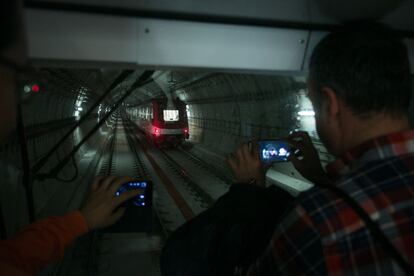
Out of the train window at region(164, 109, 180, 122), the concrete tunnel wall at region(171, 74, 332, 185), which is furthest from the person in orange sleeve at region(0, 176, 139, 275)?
the train window at region(164, 109, 180, 122)

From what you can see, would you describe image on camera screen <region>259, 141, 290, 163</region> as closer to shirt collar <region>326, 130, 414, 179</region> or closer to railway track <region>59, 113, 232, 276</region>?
shirt collar <region>326, 130, 414, 179</region>

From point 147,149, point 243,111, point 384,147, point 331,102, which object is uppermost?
point 331,102

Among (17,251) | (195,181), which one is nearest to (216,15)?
(17,251)

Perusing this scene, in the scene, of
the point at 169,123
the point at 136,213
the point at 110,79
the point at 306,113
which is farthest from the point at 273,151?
the point at 169,123

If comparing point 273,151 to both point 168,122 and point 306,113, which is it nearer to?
point 306,113

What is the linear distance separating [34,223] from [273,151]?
1.55 m

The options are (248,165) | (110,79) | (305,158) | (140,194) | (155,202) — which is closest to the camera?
(140,194)

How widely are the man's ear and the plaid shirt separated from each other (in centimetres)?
22

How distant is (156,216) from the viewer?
8.04 m

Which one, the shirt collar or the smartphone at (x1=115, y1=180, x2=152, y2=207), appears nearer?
the shirt collar

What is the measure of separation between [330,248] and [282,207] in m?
0.77

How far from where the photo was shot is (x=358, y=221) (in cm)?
125

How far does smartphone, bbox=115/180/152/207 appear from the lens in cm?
207

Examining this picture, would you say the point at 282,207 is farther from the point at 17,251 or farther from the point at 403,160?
the point at 17,251
